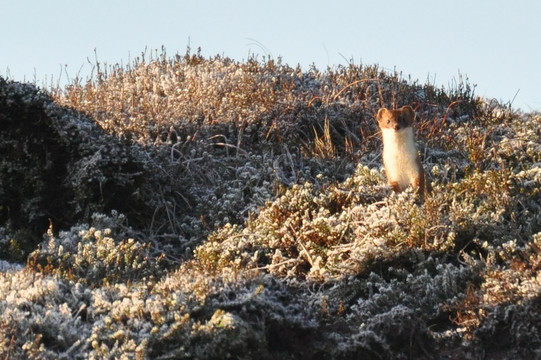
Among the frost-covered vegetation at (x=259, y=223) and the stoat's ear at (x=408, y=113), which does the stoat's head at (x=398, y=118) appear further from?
the frost-covered vegetation at (x=259, y=223)

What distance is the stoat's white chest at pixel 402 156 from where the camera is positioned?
26.0 ft

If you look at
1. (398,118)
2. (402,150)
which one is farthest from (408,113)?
(402,150)

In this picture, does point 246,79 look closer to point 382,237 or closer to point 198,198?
point 198,198

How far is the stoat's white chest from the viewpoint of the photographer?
7.93m

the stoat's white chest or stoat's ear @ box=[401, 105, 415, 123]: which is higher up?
stoat's ear @ box=[401, 105, 415, 123]

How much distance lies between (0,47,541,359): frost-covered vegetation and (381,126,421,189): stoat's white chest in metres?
0.22

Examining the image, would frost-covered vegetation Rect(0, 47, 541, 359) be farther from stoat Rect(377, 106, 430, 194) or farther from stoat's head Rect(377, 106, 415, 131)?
stoat's head Rect(377, 106, 415, 131)

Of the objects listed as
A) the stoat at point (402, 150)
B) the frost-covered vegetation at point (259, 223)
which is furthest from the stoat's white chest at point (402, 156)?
the frost-covered vegetation at point (259, 223)

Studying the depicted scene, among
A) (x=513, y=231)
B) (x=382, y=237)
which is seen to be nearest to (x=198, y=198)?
(x=382, y=237)

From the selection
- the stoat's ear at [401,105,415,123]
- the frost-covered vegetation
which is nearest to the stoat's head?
the stoat's ear at [401,105,415,123]

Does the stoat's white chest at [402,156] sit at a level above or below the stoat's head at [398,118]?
below

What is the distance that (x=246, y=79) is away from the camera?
12.4 m

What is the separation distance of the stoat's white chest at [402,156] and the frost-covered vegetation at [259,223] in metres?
Answer: 0.22

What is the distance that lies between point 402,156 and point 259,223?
166 cm
